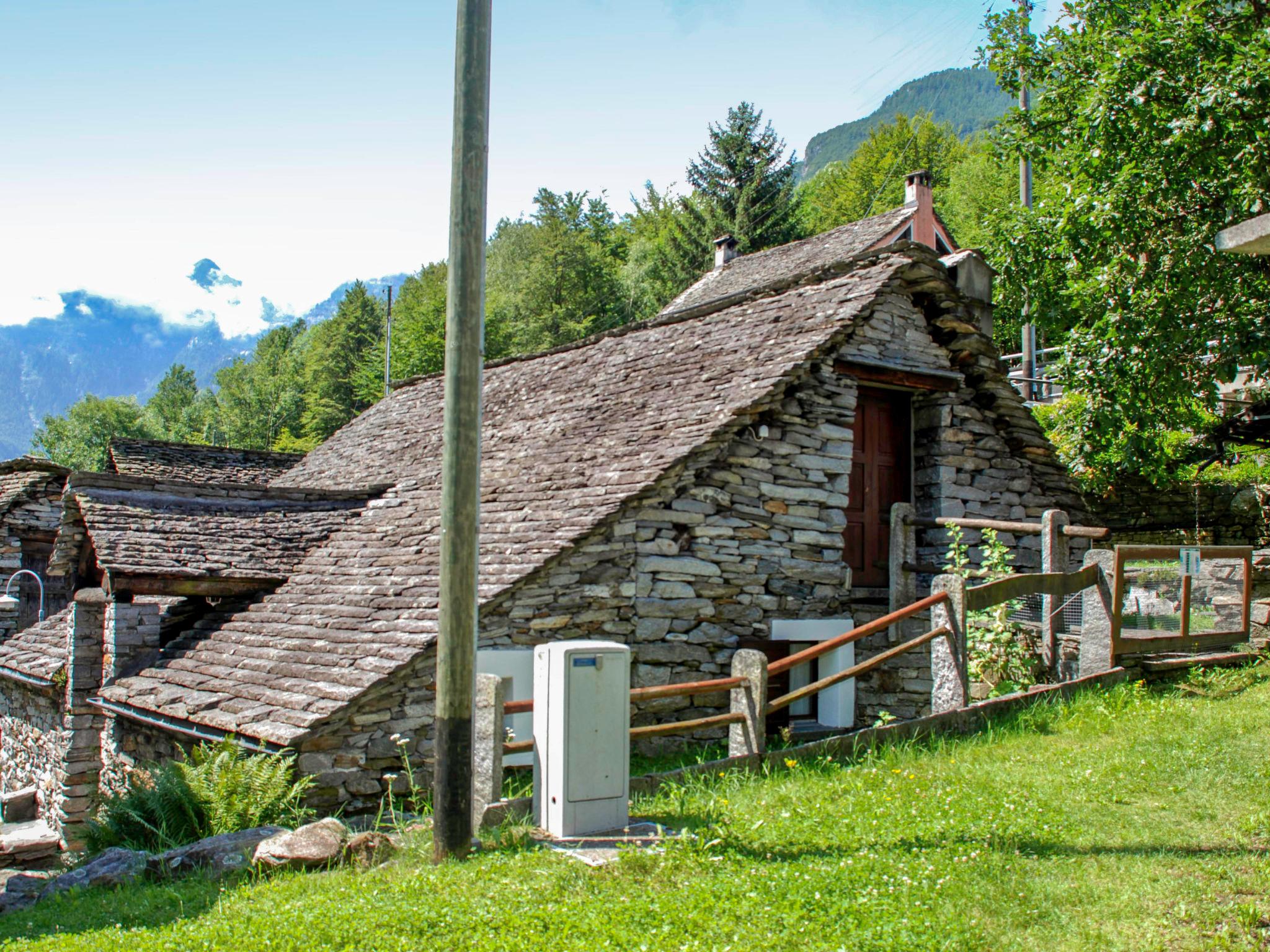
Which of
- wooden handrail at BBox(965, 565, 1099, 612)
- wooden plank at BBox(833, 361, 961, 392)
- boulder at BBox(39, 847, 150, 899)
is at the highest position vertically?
wooden plank at BBox(833, 361, 961, 392)

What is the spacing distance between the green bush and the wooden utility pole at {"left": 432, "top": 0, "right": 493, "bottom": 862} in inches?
105

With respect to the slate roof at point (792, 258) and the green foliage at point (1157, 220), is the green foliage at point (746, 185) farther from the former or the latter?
the green foliage at point (1157, 220)

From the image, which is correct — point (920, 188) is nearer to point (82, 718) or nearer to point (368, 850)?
point (82, 718)

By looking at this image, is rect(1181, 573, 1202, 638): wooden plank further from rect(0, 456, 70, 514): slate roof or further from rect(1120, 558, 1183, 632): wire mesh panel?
rect(0, 456, 70, 514): slate roof

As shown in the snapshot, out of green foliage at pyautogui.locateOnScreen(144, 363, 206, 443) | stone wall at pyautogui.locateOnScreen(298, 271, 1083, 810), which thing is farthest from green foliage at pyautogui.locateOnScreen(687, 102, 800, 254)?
green foliage at pyautogui.locateOnScreen(144, 363, 206, 443)

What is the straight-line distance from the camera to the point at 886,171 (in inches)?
1736

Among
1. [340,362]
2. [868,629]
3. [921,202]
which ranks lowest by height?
[868,629]

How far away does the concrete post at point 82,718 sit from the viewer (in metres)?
11.6

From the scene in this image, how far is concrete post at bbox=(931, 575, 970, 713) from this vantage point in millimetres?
8383

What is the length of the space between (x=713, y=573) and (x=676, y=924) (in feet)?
19.2

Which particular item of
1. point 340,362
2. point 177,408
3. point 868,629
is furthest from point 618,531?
point 177,408

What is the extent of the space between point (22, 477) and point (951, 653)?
1981cm

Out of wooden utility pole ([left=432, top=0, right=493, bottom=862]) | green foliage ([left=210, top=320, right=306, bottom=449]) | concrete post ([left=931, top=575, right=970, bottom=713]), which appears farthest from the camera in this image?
green foliage ([left=210, top=320, right=306, bottom=449])

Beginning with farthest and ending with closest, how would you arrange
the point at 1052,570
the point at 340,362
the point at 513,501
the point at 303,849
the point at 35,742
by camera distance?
the point at 340,362
the point at 35,742
the point at 513,501
the point at 1052,570
the point at 303,849
